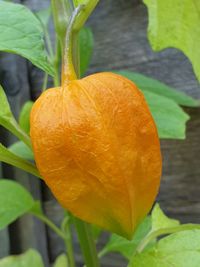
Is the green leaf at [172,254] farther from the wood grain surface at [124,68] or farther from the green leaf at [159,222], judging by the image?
the wood grain surface at [124,68]

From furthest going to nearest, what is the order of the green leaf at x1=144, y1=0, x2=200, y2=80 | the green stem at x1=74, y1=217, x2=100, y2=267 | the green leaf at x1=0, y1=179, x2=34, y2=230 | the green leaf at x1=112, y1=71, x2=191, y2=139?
the green leaf at x1=112, y1=71, x2=191, y2=139 → the green leaf at x1=0, y1=179, x2=34, y2=230 → the green stem at x1=74, y1=217, x2=100, y2=267 → the green leaf at x1=144, y1=0, x2=200, y2=80

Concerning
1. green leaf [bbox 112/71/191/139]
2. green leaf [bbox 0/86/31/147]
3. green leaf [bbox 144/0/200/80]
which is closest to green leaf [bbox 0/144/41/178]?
green leaf [bbox 0/86/31/147]

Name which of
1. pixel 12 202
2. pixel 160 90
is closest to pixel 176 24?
pixel 12 202

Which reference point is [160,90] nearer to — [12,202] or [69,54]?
[12,202]

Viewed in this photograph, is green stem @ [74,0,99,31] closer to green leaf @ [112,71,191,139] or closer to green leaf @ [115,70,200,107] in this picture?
green leaf @ [112,71,191,139]

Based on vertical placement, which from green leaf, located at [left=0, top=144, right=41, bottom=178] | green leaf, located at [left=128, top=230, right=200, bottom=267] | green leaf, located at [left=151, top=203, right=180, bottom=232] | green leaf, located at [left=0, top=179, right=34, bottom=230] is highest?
green leaf, located at [left=0, top=144, right=41, bottom=178]

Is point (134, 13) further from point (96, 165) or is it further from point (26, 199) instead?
point (96, 165)

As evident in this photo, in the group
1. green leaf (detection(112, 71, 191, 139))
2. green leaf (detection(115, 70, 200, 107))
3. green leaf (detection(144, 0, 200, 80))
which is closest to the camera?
green leaf (detection(144, 0, 200, 80))
